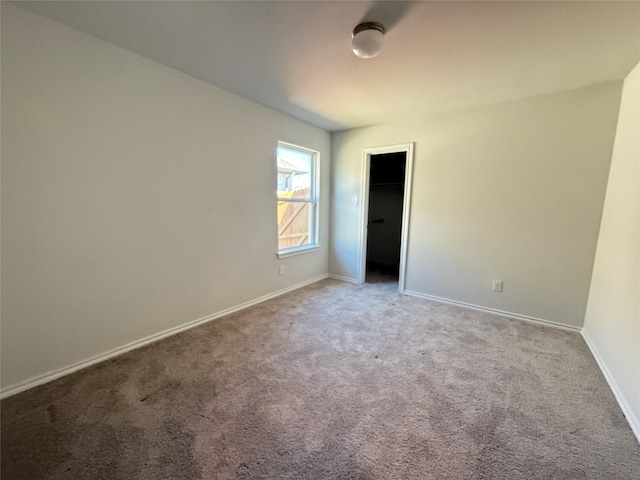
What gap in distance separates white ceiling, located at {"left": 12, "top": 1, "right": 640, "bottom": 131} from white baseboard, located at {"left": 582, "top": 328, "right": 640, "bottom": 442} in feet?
7.44

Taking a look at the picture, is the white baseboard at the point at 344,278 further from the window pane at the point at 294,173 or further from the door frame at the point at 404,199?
the window pane at the point at 294,173

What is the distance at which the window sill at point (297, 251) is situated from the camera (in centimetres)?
350

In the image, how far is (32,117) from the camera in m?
1.61

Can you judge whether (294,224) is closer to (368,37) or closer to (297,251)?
(297,251)

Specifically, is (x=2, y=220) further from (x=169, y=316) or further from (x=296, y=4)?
(x=296, y=4)

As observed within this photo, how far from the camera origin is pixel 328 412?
60.9 inches

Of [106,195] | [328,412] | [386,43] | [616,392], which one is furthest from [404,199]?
[106,195]

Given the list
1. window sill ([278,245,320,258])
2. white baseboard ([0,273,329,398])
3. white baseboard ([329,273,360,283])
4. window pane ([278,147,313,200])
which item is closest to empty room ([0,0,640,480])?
white baseboard ([0,273,329,398])

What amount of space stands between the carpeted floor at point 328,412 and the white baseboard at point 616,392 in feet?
0.14

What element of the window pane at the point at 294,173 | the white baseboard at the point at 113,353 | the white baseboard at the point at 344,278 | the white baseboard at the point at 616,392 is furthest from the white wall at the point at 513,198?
the white baseboard at the point at 113,353

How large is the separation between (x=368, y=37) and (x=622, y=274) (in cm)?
240

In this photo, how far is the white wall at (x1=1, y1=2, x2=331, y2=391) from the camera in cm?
161

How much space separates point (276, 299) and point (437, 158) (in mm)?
2676

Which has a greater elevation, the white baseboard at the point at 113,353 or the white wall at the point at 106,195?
the white wall at the point at 106,195
